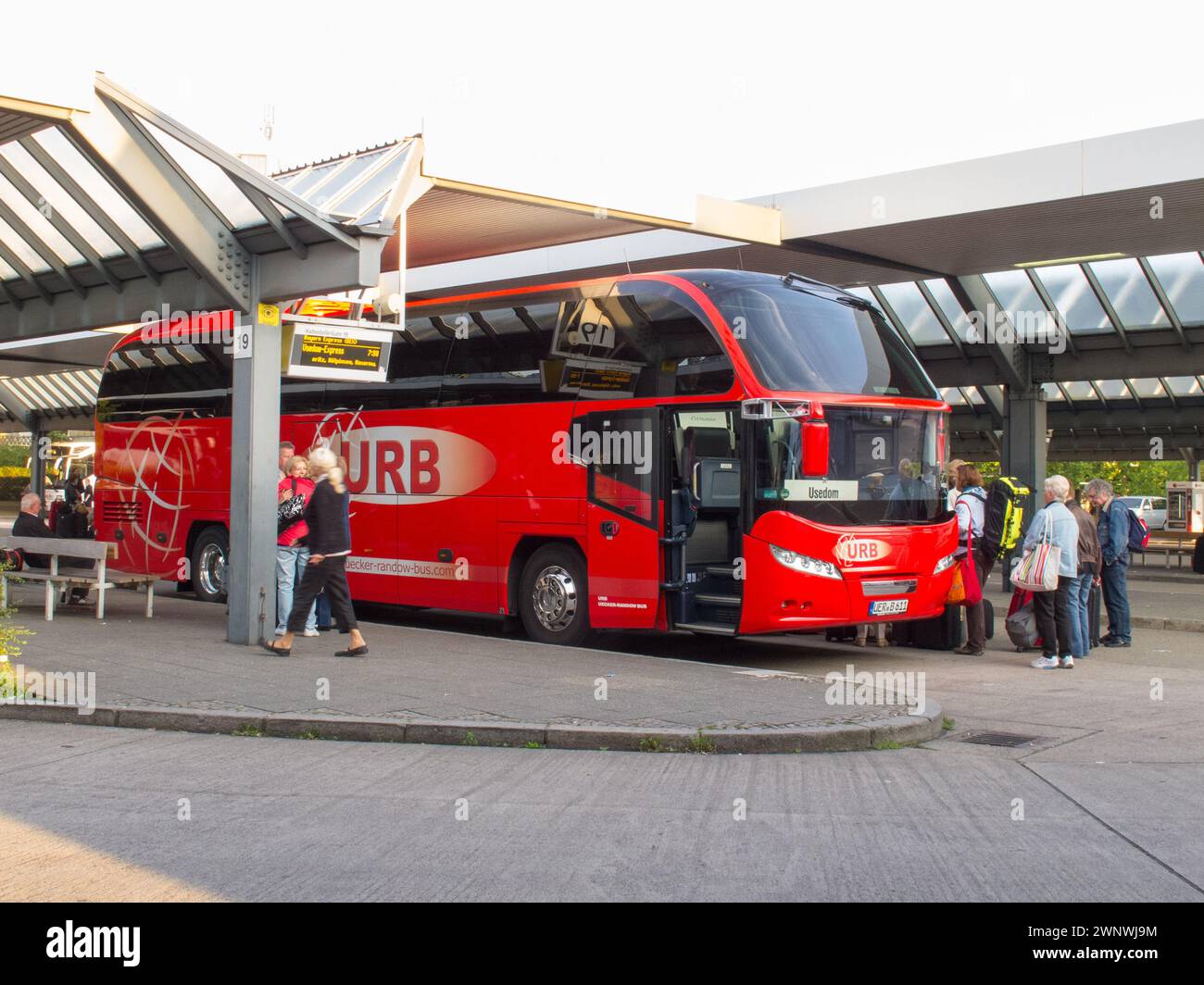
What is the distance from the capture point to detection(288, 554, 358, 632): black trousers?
39.6 feet

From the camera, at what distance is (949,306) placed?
2505 centimetres

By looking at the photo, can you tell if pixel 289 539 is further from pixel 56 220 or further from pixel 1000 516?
pixel 1000 516

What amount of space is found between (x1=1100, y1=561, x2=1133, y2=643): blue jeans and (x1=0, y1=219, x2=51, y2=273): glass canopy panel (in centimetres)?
1223

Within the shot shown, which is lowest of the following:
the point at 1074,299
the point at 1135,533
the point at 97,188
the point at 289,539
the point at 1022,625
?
the point at 1022,625

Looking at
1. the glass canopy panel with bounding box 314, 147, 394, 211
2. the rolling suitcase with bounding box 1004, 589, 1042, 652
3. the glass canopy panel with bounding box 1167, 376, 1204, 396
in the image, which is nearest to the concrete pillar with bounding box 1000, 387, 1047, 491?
the glass canopy panel with bounding box 1167, 376, 1204, 396

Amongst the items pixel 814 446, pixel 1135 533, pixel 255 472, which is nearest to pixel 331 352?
pixel 255 472

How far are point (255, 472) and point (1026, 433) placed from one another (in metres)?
16.2

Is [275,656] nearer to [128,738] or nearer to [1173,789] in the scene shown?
[128,738]

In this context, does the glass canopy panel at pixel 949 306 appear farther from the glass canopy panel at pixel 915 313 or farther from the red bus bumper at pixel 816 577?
the red bus bumper at pixel 816 577

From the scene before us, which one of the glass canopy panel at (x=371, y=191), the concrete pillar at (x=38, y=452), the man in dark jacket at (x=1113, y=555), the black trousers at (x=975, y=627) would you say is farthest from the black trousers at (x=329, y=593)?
the concrete pillar at (x=38, y=452)

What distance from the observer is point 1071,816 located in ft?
22.5

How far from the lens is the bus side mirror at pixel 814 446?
11.7 meters
